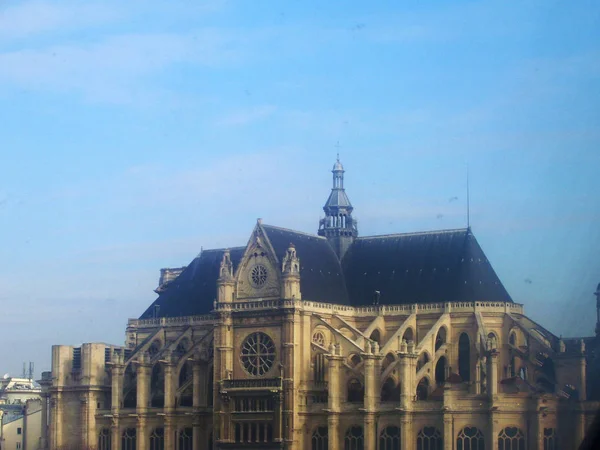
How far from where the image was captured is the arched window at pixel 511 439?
3816 inches

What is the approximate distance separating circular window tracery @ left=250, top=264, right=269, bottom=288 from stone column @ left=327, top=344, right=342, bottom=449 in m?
8.51

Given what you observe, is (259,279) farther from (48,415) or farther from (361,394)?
(48,415)

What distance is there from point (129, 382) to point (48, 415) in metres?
10.6

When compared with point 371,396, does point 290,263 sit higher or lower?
higher

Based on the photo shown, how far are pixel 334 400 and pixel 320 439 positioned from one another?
3.38 m

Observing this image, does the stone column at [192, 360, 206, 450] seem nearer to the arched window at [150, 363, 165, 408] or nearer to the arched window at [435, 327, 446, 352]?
the arched window at [150, 363, 165, 408]

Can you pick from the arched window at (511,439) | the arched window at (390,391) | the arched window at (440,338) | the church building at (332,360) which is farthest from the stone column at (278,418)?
the arched window at (511,439)

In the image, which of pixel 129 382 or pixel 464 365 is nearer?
pixel 464 365

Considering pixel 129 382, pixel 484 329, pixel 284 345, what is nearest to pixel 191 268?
pixel 129 382

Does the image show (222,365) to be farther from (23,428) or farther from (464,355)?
(23,428)

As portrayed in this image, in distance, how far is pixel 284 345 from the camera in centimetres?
10675

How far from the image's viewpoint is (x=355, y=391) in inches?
4225

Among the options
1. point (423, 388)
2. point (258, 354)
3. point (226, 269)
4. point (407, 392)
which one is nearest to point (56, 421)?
point (226, 269)

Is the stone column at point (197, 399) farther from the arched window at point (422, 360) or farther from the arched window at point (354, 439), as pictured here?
the arched window at point (422, 360)
